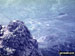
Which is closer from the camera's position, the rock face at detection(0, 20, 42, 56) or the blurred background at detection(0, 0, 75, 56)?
the rock face at detection(0, 20, 42, 56)

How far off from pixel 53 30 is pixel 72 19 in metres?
4.32

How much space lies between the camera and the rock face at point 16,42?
9.66m

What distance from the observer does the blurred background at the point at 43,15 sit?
69.9 ft

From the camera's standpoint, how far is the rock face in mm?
9660

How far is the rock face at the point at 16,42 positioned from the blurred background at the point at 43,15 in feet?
28.2

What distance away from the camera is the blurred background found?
21.3 metres

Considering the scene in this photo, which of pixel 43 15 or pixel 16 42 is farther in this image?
pixel 43 15

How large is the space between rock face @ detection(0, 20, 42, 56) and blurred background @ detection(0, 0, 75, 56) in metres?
8.60

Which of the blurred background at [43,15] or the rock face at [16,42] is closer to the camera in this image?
the rock face at [16,42]

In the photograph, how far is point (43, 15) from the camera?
24.9 metres

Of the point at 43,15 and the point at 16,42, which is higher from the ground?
the point at 43,15

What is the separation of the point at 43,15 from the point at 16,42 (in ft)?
50.9

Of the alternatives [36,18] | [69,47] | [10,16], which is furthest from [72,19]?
[10,16]

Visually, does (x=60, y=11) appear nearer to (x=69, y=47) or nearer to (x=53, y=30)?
(x=53, y=30)
